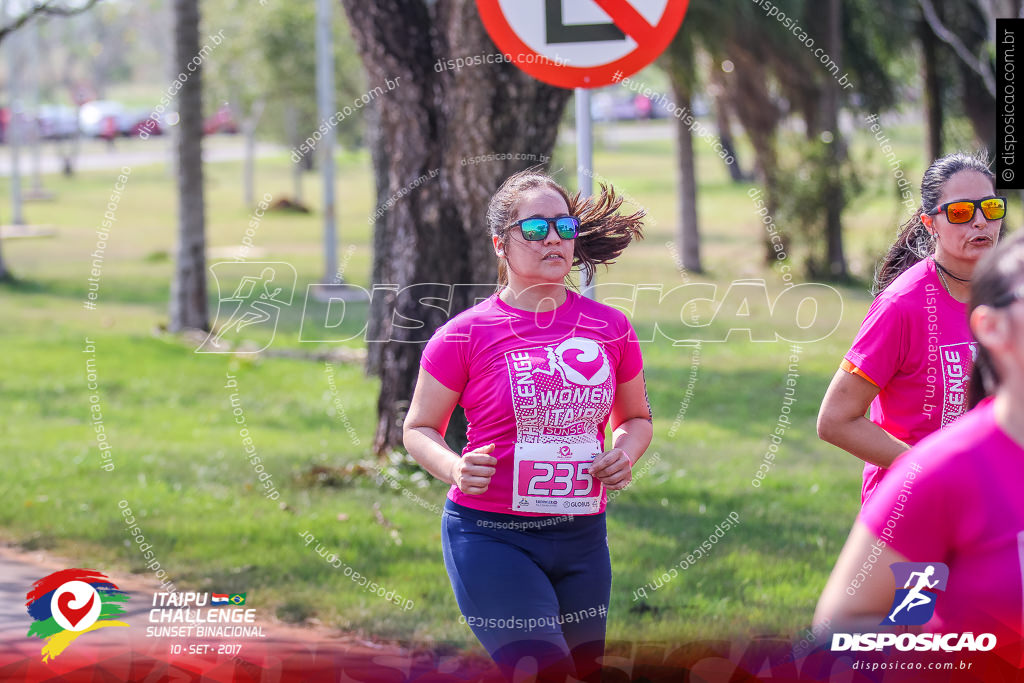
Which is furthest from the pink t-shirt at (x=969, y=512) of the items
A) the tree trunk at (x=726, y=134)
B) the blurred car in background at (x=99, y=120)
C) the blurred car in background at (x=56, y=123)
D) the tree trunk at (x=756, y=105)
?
the blurred car in background at (x=99, y=120)

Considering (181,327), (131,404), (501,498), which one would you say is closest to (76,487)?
(131,404)

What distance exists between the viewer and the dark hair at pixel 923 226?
356 centimetres

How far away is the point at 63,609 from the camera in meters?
4.23

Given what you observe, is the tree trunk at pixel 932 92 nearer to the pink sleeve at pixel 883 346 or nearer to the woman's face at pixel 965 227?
the woman's face at pixel 965 227

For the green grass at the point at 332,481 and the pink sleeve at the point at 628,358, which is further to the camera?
the green grass at the point at 332,481

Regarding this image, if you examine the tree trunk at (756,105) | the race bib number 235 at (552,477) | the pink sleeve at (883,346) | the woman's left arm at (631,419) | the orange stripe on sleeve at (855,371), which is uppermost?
the tree trunk at (756,105)

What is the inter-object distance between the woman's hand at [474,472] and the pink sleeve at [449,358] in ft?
0.90

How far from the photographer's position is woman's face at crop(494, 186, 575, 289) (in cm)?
337

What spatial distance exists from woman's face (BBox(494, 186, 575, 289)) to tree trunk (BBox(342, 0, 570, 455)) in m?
3.39

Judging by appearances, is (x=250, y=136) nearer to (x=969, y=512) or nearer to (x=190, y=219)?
(x=190, y=219)

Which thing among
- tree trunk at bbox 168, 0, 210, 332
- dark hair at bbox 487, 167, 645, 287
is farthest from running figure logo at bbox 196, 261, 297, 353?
dark hair at bbox 487, 167, 645, 287

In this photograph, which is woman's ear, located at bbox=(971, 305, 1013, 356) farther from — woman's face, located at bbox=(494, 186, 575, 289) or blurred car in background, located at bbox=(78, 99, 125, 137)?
blurred car in background, located at bbox=(78, 99, 125, 137)

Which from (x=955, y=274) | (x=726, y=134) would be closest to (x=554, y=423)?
(x=955, y=274)

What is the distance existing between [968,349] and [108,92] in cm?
8907
